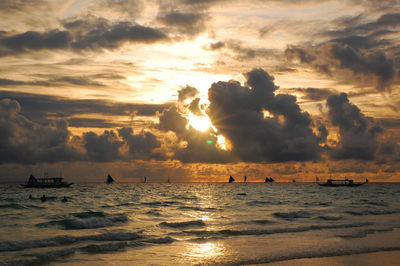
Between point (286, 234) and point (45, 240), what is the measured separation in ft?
70.4

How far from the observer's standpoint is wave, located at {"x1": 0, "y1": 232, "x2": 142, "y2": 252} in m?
27.6

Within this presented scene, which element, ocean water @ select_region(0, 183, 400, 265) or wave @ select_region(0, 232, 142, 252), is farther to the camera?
wave @ select_region(0, 232, 142, 252)

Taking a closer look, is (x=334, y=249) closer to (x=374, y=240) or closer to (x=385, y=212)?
(x=374, y=240)

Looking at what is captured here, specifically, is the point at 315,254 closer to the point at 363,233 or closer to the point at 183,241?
the point at 183,241

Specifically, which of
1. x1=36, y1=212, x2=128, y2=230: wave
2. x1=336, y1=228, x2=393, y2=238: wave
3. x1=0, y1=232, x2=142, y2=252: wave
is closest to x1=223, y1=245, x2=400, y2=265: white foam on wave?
x1=336, y1=228, x2=393, y2=238: wave

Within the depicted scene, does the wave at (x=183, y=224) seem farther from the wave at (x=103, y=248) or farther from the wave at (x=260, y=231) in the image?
the wave at (x=103, y=248)

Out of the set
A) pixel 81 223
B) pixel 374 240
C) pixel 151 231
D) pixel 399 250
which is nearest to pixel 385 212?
pixel 374 240

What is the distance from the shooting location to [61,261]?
22969mm

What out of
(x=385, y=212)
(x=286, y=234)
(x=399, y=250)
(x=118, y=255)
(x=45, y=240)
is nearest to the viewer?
(x=118, y=255)

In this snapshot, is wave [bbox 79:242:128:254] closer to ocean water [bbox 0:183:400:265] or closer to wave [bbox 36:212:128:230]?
ocean water [bbox 0:183:400:265]

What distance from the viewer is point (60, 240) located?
30.3 m

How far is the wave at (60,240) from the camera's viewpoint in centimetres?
2759

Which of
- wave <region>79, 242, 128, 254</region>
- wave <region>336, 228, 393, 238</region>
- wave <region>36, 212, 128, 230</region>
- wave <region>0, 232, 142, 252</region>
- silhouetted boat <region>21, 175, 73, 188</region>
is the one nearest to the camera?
wave <region>79, 242, 128, 254</region>

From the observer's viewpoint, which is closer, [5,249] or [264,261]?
[264,261]
